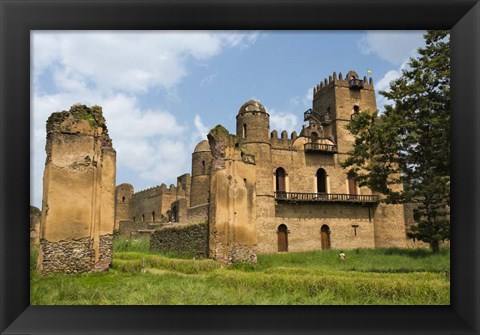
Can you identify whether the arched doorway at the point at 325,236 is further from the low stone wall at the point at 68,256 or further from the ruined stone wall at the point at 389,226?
the low stone wall at the point at 68,256

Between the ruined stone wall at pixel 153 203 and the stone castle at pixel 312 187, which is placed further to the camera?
the ruined stone wall at pixel 153 203

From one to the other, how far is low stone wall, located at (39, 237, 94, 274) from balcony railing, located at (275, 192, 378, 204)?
18.4 metres

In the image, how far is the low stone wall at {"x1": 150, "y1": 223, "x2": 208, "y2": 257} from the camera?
18.2m

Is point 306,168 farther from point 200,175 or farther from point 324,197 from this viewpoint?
point 200,175

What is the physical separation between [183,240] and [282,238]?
11553 millimetres

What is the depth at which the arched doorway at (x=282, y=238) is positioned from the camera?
2994 cm

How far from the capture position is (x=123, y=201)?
150 ft

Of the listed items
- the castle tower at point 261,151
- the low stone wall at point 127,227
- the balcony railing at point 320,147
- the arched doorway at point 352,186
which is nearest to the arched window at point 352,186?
the arched doorway at point 352,186

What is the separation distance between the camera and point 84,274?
40.9 feet

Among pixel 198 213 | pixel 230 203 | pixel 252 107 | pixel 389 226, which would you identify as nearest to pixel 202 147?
pixel 252 107
